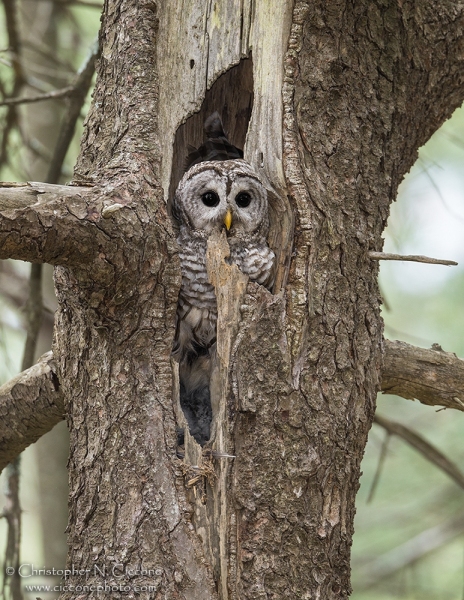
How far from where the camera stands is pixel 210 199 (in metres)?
2.89

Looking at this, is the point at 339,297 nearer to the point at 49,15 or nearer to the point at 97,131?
the point at 97,131

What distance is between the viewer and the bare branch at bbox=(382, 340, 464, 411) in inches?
98.3

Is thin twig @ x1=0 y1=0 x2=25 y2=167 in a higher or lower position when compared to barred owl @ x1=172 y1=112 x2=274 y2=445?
higher

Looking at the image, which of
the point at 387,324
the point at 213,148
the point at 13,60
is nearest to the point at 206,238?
the point at 213,148

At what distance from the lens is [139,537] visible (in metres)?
1.99

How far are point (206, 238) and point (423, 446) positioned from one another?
1308 mm

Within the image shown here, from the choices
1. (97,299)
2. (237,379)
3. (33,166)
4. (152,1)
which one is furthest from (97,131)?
(33,166)

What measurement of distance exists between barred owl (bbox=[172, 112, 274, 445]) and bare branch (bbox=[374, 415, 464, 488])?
92 cm

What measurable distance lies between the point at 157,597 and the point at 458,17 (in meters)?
2.29

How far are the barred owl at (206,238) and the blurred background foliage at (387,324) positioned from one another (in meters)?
0.93

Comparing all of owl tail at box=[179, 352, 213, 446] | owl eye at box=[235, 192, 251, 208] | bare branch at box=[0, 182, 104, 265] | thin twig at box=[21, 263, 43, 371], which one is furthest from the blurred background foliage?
bare branch at box=[0, 182, 104, 265]

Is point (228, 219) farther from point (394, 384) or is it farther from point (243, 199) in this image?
point (394, 384)

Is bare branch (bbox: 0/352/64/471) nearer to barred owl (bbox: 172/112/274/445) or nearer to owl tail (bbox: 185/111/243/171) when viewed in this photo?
barred owl (bbox: 172/112/274/445)

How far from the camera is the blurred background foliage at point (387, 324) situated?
12.4ft
